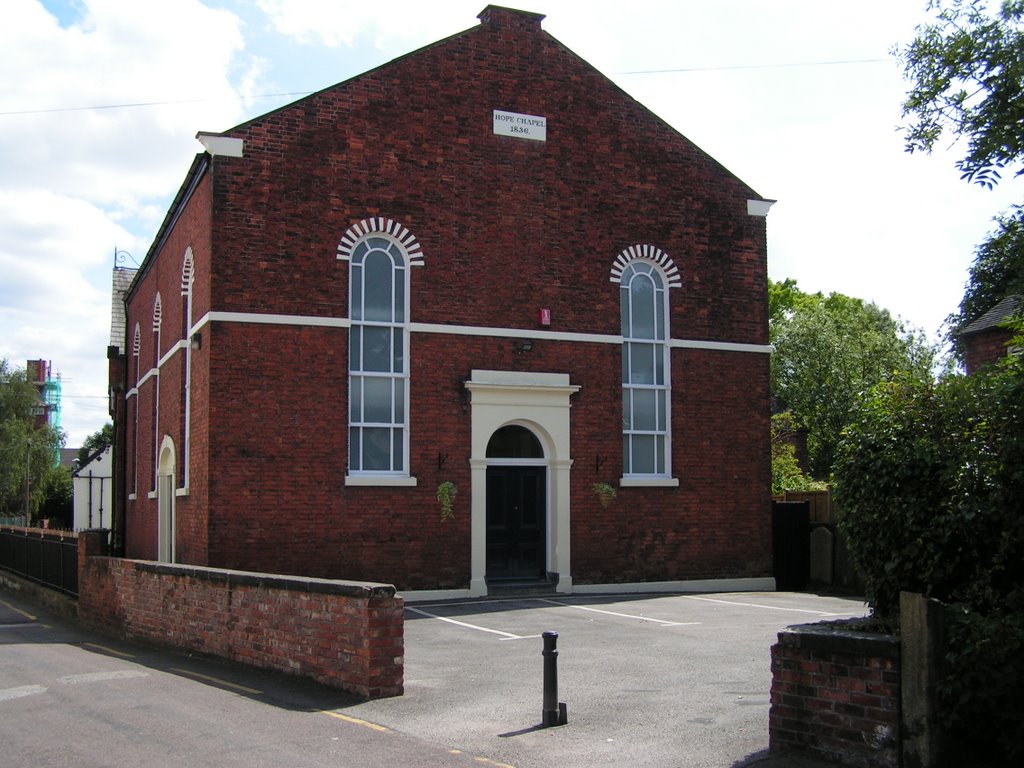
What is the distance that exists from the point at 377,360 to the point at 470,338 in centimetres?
176

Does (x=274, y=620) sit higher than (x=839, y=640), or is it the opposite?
(x=839, y=640)

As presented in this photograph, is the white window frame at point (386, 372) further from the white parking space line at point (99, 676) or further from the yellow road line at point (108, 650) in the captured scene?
the white parking space line at point (99, 676)

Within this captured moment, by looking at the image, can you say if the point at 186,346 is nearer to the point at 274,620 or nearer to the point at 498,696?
the point at 274,620

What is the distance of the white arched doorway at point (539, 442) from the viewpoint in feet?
64.0

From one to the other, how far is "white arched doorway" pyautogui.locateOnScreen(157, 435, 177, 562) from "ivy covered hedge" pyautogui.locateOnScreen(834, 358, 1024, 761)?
16681 millimetres

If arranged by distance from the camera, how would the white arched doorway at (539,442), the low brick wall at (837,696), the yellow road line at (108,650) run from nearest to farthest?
the low brick wall at (837,696)
the yellow road line at (108,650)
the white arched doorway at (539,442)

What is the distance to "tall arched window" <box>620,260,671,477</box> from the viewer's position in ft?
69.0

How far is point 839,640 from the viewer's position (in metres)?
7.43

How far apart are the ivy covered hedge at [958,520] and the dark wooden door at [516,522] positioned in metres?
12.1

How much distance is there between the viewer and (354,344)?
1903 centimetres

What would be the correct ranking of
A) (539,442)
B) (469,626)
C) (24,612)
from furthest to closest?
(24,612) < (539,442) < (469,626)

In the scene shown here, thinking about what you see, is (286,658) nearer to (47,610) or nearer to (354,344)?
(354,344)

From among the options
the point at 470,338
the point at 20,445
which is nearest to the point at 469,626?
the point at 470,338

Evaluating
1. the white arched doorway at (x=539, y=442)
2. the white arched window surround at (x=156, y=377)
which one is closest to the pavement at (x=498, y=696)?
the white arched doorway at (x=539, y=442)
